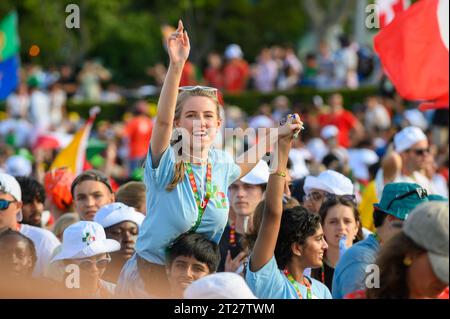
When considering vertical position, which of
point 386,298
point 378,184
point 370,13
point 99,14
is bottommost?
point 386,298

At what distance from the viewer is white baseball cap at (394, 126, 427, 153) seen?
10406 millimetres

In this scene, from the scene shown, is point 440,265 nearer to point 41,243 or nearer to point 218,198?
point 218,198

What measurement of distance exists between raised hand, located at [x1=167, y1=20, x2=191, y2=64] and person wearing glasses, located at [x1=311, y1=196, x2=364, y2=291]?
2.12m

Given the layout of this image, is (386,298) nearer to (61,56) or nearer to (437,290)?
(437,290)

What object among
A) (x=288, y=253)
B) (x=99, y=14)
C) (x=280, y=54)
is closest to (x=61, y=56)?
(x=99, y=14)

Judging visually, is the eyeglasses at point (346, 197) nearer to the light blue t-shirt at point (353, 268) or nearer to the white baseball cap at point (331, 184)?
the white baseball cap at point (331, 184)

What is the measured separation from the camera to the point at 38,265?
23.8 ft

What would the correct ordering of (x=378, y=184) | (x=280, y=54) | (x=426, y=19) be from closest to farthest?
(x=426, y=19)
(x=378, y=184)
(x=280, y=54)

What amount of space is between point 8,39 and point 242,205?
12.4 metres

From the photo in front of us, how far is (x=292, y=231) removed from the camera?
5910mm

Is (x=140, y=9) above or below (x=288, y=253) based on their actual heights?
above

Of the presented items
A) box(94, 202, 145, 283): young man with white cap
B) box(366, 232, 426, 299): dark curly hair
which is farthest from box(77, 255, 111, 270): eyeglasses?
box(366, 232, 426, 299): dark curly hair

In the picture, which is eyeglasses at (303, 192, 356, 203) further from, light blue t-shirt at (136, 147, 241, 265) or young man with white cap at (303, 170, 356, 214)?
light blue t-shirt at (136, 147, 241, 265)

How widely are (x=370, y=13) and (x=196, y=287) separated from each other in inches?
166
